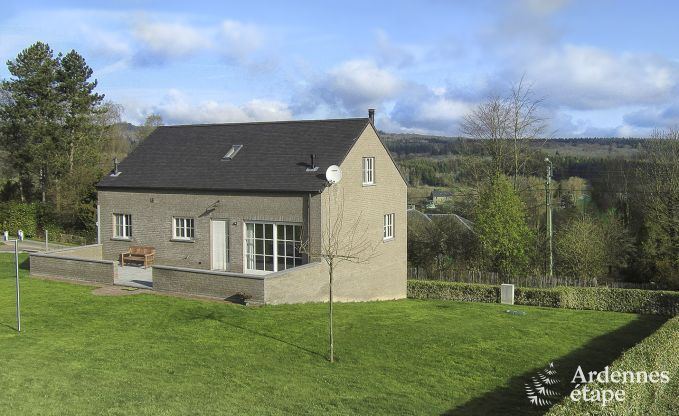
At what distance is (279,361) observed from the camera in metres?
13.6

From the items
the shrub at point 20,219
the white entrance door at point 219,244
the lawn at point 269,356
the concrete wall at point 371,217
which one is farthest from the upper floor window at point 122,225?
the shrub at point 20,219

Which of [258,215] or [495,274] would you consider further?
[495,274]

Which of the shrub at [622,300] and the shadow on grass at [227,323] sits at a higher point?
the shadow on grass at [227,323]

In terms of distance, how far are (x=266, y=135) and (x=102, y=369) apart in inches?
646

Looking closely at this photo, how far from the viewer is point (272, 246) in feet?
80.6

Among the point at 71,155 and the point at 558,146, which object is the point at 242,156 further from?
the point at 558,146

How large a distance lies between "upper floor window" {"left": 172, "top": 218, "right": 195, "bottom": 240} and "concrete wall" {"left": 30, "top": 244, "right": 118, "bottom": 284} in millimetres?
3787

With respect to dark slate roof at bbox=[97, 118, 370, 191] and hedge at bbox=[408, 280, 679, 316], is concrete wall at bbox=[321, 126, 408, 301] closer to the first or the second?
dark slate roof at bbox=[97, 118, 370, 191]

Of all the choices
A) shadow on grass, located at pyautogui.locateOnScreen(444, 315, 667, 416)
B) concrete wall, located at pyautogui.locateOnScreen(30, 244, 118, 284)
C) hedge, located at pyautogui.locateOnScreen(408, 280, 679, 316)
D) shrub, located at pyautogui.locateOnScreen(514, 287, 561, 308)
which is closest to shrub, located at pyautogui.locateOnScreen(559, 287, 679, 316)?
hedge, located at pyautogui.locateOnScreen(408, 280, 679, 316)

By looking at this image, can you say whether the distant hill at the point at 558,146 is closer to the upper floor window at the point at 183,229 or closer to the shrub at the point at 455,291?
the shrub at the point at 455,291

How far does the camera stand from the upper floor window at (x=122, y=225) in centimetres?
2850

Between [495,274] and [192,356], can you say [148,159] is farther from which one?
[495,274]

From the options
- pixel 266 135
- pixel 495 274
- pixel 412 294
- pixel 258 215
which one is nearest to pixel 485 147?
pixel 495 274

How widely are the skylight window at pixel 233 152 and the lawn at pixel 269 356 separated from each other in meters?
8.45
